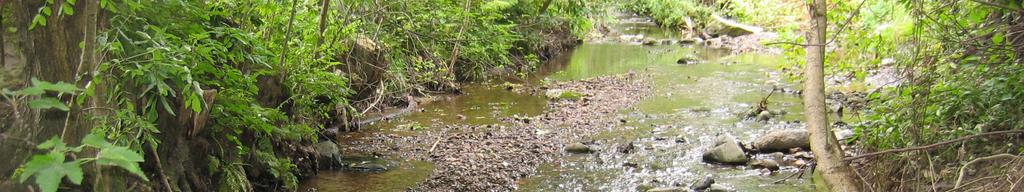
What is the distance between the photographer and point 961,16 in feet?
17.7

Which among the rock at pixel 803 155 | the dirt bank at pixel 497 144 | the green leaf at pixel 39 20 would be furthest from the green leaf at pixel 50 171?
the rock at pixel 803 155

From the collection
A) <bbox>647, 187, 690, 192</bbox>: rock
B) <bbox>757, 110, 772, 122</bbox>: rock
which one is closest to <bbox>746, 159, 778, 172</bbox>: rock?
<bbox>647, 187, 690, 192</bbox>: rock

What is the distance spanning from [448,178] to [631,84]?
26.6ft

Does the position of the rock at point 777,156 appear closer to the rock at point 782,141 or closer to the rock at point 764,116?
the rock at point 782,141

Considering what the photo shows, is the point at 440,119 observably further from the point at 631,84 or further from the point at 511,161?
the point at 631,84

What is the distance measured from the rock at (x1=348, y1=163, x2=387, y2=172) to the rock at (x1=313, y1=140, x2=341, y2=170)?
148 mm

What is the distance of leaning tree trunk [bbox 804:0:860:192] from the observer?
414cm

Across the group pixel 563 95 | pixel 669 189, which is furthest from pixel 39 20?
pixel 563 95

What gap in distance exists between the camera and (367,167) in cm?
740

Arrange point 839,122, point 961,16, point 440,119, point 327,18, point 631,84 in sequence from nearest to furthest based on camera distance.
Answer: point 961,16 < point 327,18 < point 839,122 < point 440,119 < point 631,84

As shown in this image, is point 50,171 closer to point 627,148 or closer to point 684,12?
point 627,148

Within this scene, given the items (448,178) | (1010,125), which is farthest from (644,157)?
(1010,125)

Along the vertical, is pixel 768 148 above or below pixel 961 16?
below

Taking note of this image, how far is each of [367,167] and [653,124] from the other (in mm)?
4150
